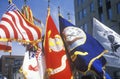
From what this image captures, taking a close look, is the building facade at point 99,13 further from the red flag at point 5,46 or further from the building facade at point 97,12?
the red flag at point 5,46

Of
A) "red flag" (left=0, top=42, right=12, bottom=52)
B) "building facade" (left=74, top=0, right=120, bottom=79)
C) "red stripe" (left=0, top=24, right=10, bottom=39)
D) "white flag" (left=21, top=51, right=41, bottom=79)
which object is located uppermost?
"building facade" (left=74, top=0, right=120, bottom=79)

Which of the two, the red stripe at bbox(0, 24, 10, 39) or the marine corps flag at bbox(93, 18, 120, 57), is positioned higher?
the red stripe at bbox(0, 24, 10, 39)

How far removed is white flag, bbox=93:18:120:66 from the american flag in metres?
1.83

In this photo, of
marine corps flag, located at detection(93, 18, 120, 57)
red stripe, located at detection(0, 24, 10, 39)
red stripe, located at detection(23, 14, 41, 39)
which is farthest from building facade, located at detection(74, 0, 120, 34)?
red stripe, located at detection(0, 24, 10, 39)

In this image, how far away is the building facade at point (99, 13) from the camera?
4481 cm

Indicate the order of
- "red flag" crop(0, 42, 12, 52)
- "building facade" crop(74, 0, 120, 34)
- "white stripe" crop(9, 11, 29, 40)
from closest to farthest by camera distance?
"white stripe" crop(9, 11, 29, 40) → "red flag" crop(0, 42, 12, 52) → "building facade" crop(74, 0, 120, 34)

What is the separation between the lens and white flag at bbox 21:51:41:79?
31.6ft

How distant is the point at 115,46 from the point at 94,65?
1.19m

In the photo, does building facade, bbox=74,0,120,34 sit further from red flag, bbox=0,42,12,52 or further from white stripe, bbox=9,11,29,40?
red flag, bbox=0,42,12,52

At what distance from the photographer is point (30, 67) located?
9.88 metres

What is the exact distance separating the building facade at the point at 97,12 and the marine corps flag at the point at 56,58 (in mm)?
34780

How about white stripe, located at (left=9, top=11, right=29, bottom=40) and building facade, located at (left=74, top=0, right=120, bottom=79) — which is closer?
white stripe, located at (left=9, top=11, right=29, bottom=40)

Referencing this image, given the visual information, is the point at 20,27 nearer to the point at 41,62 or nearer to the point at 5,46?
the point at 5,46

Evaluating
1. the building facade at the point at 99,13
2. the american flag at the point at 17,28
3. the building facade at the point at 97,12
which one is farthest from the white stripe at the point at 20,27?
the building facade at the point at 97,12
